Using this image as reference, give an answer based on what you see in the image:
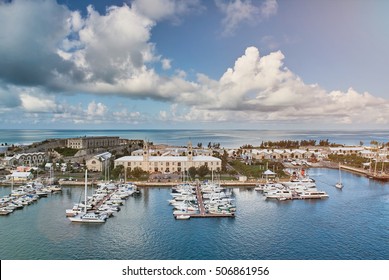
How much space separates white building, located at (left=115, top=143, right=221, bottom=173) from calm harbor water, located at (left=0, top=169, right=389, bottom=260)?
354 centimetres

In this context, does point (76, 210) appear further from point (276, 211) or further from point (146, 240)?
point (276, 211)

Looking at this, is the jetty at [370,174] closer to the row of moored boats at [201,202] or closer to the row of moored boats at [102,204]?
the row of moored boats at [201,202]

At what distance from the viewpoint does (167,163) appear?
10.9 metres

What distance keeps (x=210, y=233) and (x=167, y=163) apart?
611 cm

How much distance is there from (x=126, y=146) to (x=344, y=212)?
14656 millimetres

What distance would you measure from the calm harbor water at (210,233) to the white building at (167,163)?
11.6 ft

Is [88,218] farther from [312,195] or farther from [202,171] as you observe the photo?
[312,195]

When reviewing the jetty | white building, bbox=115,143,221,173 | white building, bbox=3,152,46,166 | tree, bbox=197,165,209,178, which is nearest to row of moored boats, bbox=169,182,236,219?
tree, bbox=197,165,209,178

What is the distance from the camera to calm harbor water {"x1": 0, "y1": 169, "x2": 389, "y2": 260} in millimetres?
4047

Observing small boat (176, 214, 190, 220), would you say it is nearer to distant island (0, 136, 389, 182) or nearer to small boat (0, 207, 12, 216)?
distant island (0, 136, 389, 182)

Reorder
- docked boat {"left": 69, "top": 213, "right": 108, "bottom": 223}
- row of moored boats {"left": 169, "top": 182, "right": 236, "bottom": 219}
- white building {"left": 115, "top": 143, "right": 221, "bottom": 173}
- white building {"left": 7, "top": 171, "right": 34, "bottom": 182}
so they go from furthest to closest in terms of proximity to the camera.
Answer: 1. white building {"left": 115, "top": 143, "right": 221, "bottom": 173}
2. white building {"left": 7, "top": 171, "right": 34, "bottom": 182}
3. row of moored boats {"left": 169, "top": 182, "right": 236, "bottom": 219}
4. docked boat {"left": 69, "top": 213, "right": 108, "bottom": 223}
